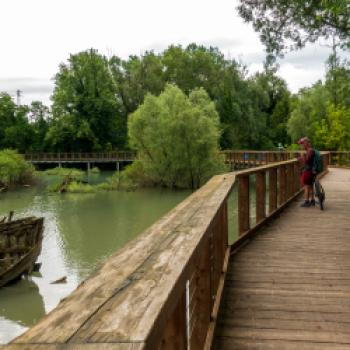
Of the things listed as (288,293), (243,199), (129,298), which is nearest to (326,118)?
(243,199)

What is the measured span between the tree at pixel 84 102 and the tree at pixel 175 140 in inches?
1052

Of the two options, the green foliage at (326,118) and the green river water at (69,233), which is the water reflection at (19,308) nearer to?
the green river water at (69,233)

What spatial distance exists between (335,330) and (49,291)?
1423 cm

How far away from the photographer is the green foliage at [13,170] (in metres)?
51.2

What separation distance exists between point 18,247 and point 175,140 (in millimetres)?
27256

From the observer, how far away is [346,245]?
6965 mm

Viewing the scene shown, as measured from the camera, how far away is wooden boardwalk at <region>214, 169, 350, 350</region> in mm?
3576

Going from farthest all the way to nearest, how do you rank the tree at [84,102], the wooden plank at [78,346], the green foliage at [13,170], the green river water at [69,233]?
the tree at [84,102] < the green foliage at [13,170] < the green river water at [69,233] < the wooden plank at [78,346]

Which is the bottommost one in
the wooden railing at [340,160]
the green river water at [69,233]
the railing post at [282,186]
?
the green river water at [69,233]

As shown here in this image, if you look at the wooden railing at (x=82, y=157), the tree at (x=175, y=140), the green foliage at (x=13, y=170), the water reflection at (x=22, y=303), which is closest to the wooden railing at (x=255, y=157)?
the tree at (x=175, y=140)

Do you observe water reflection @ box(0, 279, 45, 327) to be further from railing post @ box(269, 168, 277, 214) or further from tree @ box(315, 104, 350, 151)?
tree @ box(315, 104, 350, 151)

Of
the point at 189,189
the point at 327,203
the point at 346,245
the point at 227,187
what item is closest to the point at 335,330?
the point at 227,187

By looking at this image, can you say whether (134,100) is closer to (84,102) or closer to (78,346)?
(84,102)

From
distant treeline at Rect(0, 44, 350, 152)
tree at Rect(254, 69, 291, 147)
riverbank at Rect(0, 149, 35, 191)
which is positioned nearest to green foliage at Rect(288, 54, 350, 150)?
distant treeline at Rect(0, 44, 350, 152)
